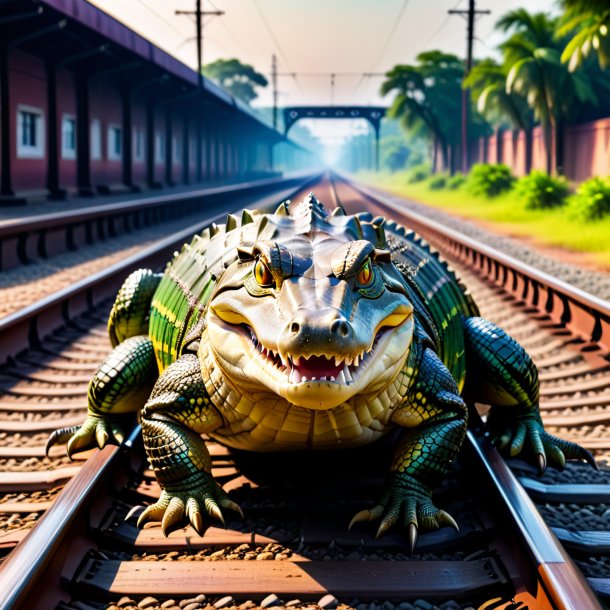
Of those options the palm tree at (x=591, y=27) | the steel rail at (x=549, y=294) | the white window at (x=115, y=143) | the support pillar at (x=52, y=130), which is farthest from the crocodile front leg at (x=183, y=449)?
the white window at (x=115, y=143)

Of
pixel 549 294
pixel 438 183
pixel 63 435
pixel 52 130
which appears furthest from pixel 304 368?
pixel 438 183

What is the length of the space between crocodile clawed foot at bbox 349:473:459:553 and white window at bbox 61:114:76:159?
2414 cm

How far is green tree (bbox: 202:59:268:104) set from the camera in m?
101

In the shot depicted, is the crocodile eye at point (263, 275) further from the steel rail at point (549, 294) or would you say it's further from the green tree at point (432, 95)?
the green tree at point (432, 95)

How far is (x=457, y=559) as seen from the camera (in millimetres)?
2979

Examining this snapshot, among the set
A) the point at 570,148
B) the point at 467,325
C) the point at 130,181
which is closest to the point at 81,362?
the point at 467,325

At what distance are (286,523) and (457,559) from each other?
0.70 metres

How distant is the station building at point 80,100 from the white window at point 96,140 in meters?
0.04

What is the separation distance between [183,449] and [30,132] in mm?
21741

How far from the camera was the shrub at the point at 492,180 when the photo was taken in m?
31.7

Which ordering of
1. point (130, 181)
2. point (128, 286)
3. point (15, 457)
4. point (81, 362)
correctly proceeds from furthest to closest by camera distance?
point (130, 181) → point (81, 362) → point (128, 286) → point (15, 457)

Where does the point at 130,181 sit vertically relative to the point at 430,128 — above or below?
below

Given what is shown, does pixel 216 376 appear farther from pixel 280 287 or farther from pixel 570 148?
pixel 570 148

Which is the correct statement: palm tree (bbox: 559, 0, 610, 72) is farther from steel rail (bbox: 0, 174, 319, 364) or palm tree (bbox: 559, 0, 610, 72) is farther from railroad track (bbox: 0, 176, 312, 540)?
railroad track (bbox: 0, 176, 312, 540)
